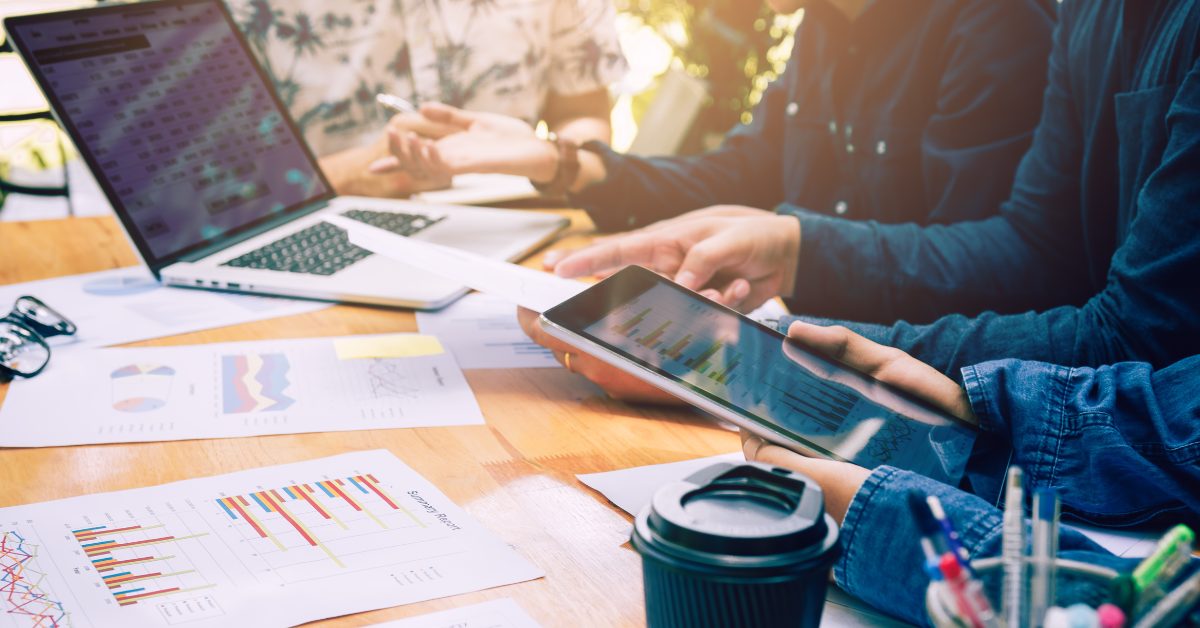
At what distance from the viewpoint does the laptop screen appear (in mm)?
1135

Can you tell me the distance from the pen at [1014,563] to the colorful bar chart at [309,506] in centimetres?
42

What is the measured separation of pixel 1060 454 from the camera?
683mm

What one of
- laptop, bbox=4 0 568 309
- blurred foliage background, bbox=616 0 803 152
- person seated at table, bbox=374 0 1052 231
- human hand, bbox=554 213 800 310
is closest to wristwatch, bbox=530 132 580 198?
person seated at table, bbox=374 0 1052 231

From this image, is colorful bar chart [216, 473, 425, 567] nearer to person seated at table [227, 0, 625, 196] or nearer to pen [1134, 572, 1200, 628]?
pen [1134, 572, 1200, 628]

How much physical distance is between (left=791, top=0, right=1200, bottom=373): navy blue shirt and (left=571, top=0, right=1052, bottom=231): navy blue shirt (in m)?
0.14

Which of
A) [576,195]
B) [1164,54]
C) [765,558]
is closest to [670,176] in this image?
[576,195]

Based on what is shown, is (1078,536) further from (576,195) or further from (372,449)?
(576,195)

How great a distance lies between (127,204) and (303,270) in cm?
21

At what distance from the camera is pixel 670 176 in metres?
1.58

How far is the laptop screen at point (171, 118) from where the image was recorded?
1135 millimetres

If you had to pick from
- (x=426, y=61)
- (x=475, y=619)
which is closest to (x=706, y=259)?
(x=475, y=619)

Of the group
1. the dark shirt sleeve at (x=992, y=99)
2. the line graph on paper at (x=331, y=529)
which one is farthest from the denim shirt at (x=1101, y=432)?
the dark shirt sleeve at (x=992, y=99)

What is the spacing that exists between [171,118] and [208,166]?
0.07 meters

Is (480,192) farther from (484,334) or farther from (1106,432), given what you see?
(1106,432)
